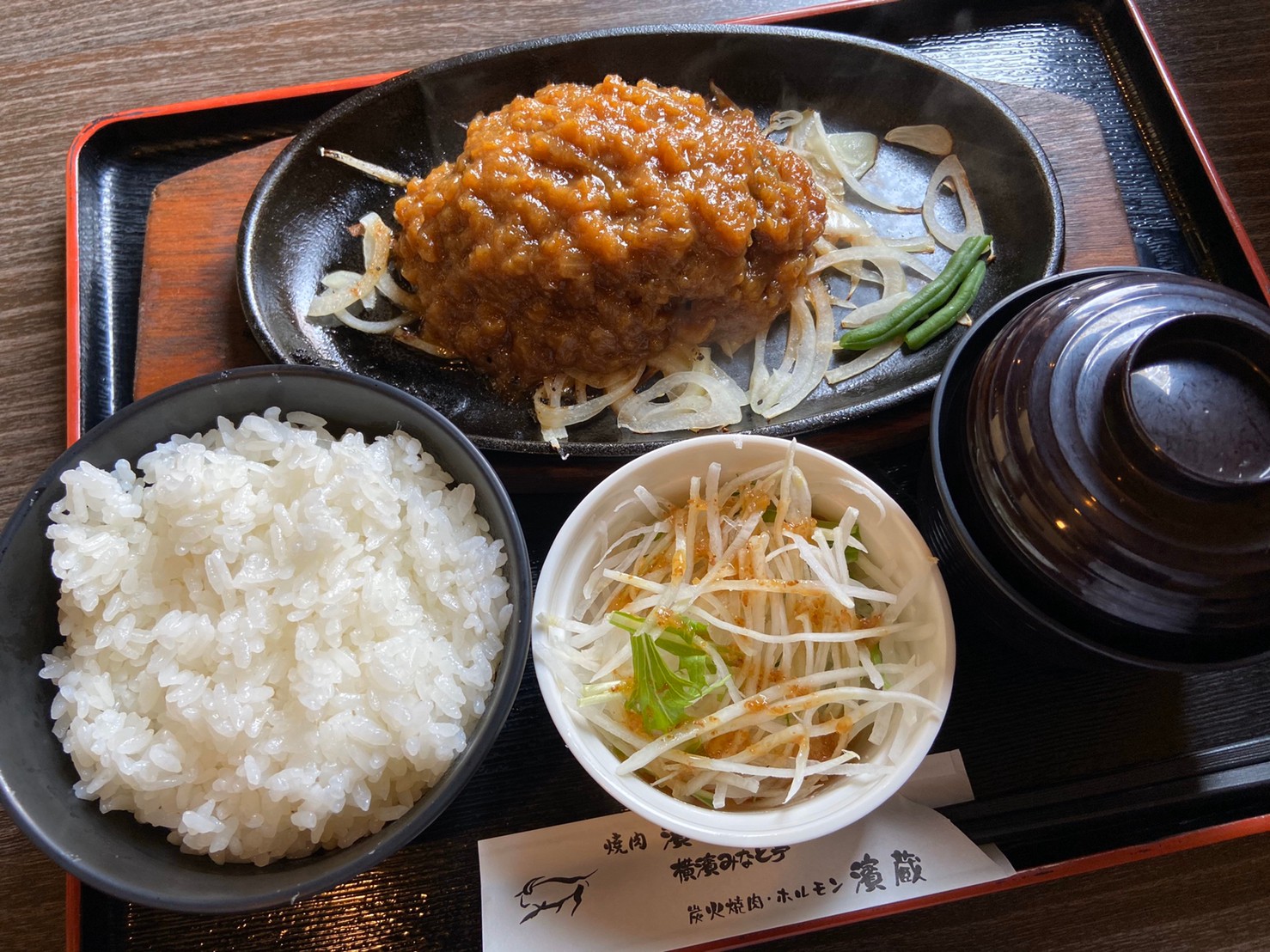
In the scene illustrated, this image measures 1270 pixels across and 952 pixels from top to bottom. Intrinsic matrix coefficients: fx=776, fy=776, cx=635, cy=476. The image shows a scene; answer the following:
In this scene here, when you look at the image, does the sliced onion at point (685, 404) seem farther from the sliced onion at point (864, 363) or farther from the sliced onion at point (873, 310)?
the sliced onion at point (873, 310)

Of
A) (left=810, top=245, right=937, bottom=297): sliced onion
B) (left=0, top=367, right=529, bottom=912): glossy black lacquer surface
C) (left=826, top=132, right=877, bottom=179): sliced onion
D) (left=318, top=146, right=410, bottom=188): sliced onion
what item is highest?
(left=826, top=132, right=877, bottom=179): sliced onion

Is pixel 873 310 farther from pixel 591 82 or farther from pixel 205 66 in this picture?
pixel 205 66

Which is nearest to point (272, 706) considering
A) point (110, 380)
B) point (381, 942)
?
point (381, 942)

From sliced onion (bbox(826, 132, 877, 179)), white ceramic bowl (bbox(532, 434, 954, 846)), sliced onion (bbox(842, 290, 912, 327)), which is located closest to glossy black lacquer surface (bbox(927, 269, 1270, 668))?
white ceramic bowl (bbox(532, 434, 954, 846))

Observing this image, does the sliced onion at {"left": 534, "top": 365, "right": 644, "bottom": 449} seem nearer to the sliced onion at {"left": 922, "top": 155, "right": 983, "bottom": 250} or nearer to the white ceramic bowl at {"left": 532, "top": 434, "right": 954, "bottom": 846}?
the white ceramic bowl at {"left": 532, "top": 434, "right": 954, "bottom": 846}

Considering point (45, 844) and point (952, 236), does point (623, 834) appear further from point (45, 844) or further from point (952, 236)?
point (952, 236)

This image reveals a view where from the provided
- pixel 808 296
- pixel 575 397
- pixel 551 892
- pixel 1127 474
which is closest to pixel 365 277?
pixel 575 397
